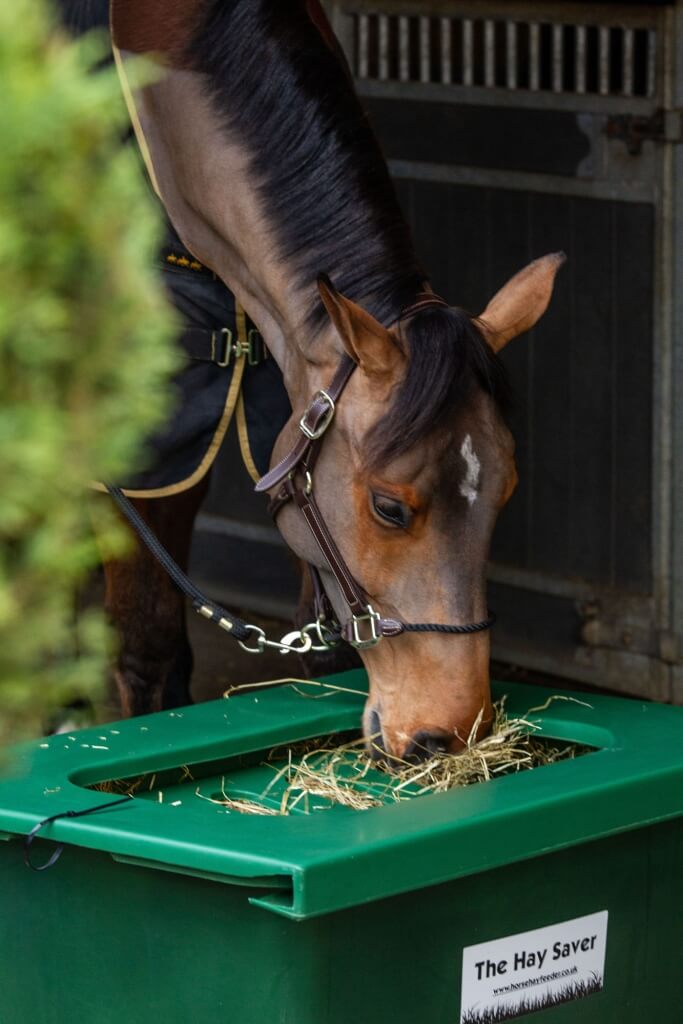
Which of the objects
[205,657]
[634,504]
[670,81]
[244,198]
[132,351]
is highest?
→ [670,81]

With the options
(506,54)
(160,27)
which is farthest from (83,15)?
(506,54)

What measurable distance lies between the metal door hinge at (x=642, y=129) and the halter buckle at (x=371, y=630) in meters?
1.89

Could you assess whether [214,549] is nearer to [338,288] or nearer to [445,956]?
[338,288]

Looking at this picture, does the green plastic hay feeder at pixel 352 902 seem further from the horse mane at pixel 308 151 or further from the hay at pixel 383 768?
the horse mane at pixel 308 151

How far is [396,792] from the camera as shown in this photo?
220 centimetres

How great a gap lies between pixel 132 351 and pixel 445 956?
1.03 metres

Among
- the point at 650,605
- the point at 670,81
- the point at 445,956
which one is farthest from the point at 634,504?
the point at 445,956

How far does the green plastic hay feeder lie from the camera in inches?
69.1

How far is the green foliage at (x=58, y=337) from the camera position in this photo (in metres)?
0.96

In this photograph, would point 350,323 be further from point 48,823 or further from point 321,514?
point 48,823

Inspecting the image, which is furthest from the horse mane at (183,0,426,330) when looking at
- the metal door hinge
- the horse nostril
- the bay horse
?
the metal door hinge

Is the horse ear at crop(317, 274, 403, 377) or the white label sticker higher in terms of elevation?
the horse ear at crop(317, 274, 403, 377)

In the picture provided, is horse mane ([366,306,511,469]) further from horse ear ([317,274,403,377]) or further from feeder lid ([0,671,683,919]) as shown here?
feeder lid ([0,671,683,919])

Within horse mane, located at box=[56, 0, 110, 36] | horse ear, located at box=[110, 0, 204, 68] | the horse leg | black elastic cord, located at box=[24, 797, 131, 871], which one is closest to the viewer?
black elastic cord, located at box=[24, 797, 131, 871]
